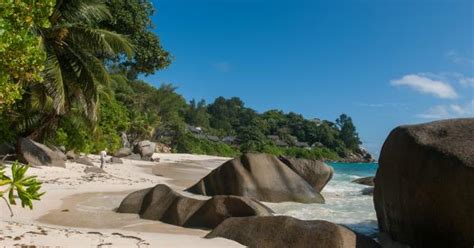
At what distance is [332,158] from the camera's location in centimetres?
9756

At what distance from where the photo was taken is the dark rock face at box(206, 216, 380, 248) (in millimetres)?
5887

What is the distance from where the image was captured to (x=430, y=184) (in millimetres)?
6105

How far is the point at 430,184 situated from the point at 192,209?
398 cm

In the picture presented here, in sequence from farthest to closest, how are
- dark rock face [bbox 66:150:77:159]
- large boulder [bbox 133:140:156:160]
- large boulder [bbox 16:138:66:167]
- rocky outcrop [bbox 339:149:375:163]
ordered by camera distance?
rocky outcrop [bbox 339:149:375:163]
large boulder [bbox 133:140:156:160]
dark rock face [bbox 66:150:77:159]
large boulder [bbox 16:138:66:167]

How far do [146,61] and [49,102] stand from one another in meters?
6.14

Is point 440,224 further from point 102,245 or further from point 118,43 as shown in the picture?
point 118,43

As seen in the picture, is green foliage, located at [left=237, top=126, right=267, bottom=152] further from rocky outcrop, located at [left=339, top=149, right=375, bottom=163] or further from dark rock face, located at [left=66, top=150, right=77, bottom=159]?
dark rock face, located at [left=66, top=150, right=77, bottom=159]

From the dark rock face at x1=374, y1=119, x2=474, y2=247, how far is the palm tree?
10.5 m

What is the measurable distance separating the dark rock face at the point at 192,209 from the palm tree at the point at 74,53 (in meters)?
6.88

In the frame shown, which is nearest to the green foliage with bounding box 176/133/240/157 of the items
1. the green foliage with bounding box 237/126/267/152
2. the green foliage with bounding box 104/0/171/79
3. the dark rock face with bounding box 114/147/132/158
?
the green foliage with bounding box 237/126/267/152

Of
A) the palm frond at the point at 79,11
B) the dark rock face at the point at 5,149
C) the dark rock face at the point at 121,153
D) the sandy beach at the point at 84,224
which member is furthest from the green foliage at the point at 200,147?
the sandy beach at the point at 84,224

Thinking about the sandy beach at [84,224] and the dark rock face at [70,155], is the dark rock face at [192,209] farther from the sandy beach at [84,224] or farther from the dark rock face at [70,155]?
the dark rock face at [70,155]

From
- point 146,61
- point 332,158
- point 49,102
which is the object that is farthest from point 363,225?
point 332,158

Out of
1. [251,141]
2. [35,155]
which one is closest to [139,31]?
[35,155]
